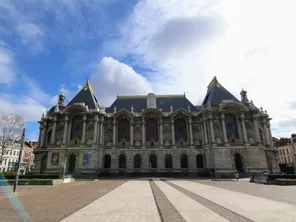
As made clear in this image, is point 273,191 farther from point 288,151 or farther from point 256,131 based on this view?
point 288,151

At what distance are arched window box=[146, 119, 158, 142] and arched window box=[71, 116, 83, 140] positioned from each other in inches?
645

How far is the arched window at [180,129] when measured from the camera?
46.5m

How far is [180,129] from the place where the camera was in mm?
47156

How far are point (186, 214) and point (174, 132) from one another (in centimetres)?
3753

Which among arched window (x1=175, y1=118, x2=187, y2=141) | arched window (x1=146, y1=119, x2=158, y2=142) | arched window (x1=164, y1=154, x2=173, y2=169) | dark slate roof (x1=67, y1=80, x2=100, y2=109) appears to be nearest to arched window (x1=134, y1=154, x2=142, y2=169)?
arched window (x1=146, y1=119, x2=158, y2=142)

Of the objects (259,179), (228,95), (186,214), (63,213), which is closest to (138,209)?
(186,214)

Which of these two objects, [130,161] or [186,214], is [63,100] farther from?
[186,214]

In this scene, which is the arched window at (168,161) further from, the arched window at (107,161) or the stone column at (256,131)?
the stone column at (256,131)

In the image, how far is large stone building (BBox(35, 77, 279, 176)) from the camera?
42000 mm

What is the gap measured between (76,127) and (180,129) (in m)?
25.8

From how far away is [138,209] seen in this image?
10.2 m

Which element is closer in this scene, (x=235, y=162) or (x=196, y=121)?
(x=235, y=162)

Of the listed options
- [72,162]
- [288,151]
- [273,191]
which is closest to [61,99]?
[72,162]

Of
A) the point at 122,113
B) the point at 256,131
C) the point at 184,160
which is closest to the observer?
the point at 256,131
